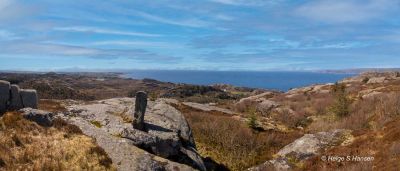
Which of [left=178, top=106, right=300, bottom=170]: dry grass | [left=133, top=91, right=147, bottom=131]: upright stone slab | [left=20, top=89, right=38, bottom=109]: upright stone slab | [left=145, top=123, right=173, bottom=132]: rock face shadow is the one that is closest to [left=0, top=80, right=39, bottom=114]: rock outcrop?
[left=20, top=89, right=38, bottom=109]: upright stone slab

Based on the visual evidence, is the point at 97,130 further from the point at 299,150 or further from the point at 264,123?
the point at 264,123

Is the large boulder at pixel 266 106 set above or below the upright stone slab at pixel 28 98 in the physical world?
below

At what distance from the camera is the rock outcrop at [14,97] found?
1029 inches

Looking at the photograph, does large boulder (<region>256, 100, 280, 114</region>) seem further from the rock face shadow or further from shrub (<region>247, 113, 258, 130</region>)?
the rock face shadow

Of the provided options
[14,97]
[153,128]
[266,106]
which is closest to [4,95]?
[14,97]

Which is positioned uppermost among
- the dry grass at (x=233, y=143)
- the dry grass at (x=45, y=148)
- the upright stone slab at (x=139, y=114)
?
the upright stone slab at (x=139, y=114)

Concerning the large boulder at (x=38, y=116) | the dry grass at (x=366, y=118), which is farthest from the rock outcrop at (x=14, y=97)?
the dry grass at (x=366, y=118)

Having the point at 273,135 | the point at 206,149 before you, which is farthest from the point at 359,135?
the point at 206,149

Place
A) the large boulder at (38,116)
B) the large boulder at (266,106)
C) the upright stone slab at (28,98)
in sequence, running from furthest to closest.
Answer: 1. the large boulder at (266,106)
2. the upright stone slab at (28,98)
3. the large boulder at (38,116)

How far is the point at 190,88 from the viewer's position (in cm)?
15475

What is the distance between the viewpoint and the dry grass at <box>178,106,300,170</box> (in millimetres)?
33734

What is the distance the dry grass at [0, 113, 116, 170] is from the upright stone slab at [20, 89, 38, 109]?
241 centimetres

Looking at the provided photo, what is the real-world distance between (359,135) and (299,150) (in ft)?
17.5

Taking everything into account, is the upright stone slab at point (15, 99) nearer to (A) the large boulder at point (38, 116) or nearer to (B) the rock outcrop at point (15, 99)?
(B) the rock outcrop at point (15, 99)
